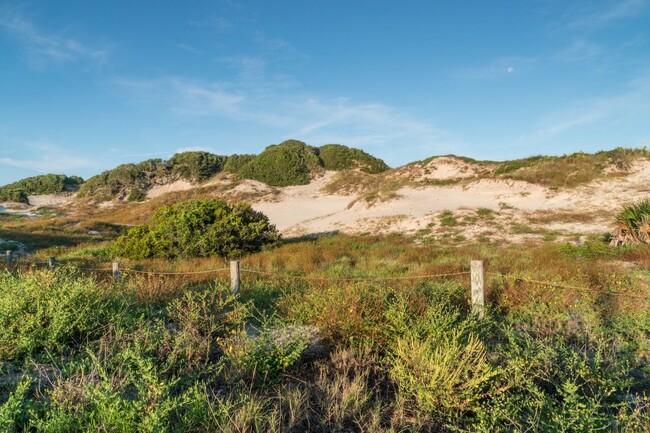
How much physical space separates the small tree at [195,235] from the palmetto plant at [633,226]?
43.9 ft

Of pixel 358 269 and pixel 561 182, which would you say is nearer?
pixel 358 269

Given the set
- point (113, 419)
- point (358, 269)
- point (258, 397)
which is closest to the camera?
point (113, 419)

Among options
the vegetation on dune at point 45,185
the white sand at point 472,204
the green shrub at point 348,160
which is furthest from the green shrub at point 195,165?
the white sand at point 472,204

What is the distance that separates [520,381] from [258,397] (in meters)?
2.79

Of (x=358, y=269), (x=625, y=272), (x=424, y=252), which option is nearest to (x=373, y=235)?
(x=424, y=252)

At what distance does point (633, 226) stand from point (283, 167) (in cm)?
4036

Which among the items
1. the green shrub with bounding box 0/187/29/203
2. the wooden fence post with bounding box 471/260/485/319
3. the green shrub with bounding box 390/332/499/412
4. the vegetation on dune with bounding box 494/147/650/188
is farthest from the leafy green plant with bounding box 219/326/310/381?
the green shrub with bounding box 0/187/29/203

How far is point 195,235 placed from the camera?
51.2ft

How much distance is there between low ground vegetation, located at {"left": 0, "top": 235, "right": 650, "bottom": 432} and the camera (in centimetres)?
335

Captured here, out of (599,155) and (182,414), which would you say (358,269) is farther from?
(599,155)

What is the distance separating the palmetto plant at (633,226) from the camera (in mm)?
12320

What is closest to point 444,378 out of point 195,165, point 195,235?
point 195,235

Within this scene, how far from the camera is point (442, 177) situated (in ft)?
114

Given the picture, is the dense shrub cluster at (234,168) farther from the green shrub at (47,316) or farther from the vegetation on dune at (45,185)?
the green shrub at (47,316)
